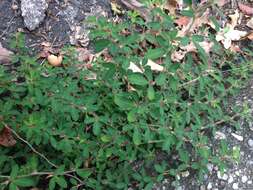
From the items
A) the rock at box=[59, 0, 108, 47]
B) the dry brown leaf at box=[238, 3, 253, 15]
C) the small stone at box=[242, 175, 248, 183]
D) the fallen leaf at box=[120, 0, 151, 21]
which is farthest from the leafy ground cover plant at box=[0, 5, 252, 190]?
the dry brown leaf at box=[238, 3, 253, 15]

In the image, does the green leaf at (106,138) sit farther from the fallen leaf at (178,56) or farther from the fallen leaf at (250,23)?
the fallen leaf at (250,23)

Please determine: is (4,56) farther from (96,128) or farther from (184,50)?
(184,50)

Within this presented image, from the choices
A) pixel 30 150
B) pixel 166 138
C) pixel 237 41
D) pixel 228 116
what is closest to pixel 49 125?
pixel 30 150

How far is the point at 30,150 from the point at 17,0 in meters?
1.12

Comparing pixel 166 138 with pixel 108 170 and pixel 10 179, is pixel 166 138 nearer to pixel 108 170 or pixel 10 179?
pixel 108 170

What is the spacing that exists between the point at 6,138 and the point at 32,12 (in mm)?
931

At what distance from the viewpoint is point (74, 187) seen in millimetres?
2627

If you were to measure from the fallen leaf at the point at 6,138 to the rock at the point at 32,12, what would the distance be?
0.80 m

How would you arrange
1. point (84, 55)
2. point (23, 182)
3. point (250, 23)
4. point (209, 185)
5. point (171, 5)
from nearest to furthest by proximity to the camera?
point (23, 182) < point (209, 185) < point (84, 55) < point (171, 5) < point (250, 23)

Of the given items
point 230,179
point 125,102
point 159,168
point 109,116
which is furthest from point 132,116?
point 230,179

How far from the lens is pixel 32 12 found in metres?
3.27

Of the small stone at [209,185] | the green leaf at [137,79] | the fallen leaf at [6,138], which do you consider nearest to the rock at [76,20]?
the fallen leaf at [6,138]

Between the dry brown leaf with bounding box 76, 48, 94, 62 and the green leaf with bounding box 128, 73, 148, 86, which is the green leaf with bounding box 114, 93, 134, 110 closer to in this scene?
the green leaf with bounding box 128, 73, 148, 86

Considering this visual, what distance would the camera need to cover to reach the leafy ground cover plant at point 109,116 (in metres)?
2.40
